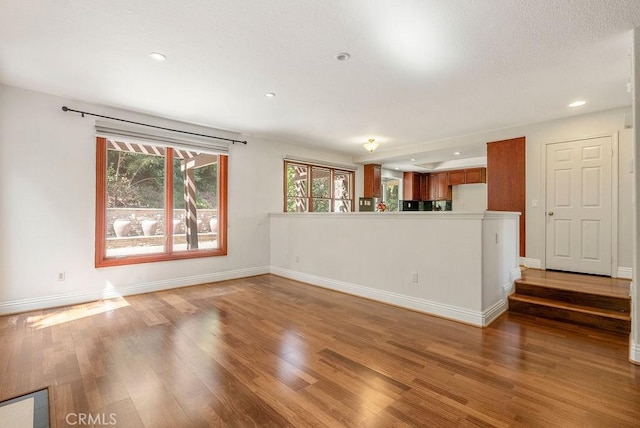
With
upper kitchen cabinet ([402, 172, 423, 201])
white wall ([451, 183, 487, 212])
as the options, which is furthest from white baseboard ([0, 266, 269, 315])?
white wall ([451, 183, 487, 212])

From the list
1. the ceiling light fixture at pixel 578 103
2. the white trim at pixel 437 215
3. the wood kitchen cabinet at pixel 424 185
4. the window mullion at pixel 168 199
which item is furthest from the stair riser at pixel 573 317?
the wood kitchen cabinet at pixel 424 185

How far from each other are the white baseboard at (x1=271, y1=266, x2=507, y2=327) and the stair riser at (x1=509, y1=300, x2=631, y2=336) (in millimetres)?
175

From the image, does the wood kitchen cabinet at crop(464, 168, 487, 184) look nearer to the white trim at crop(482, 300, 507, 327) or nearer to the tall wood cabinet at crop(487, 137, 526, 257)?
the tall wood cabinet at crop(487, 137, 526, 257)

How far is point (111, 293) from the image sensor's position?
13.1ft

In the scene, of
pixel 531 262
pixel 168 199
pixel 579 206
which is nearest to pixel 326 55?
pixel 168 199

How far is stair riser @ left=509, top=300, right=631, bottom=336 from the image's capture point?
9.36 ft

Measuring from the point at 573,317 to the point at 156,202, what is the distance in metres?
5.41

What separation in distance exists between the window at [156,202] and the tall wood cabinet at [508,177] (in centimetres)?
461

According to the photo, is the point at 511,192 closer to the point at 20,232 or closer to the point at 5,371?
the point at 5,371

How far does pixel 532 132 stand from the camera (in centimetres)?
474

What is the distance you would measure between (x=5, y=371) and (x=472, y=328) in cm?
385

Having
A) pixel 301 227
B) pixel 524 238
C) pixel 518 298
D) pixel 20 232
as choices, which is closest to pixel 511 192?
pixel 524 238

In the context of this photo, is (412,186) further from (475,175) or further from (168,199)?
(168,199)

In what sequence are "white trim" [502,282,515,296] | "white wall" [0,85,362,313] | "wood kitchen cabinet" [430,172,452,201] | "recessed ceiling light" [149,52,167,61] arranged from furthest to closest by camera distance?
"wood kitchen cabinet" [430,172,452,201] → "white trim" [502,282,515,296] → "white wall" [0,85,362,313] → "recessed ceiling light" [149,52,167,61]
